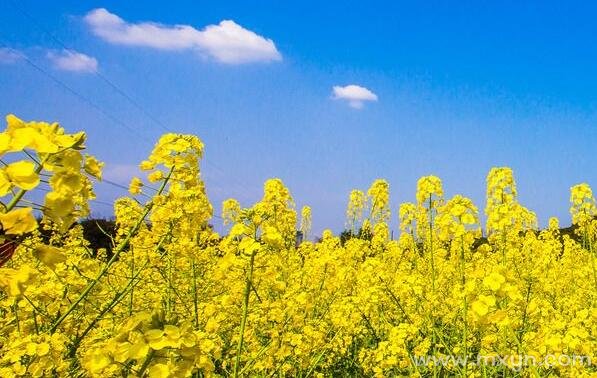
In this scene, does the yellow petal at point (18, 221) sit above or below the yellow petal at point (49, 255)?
above

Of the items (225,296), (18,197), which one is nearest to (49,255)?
(18,197)

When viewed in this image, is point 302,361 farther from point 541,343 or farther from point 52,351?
point 52,351

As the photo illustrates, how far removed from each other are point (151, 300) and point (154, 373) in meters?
2.61

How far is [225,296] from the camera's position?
2988 mm

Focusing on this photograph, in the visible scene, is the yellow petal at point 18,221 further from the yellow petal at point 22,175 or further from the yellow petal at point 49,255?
the yellow petal at point 49,255

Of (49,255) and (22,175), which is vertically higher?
(22,175)

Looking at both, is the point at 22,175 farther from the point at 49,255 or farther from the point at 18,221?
the point at 49,255

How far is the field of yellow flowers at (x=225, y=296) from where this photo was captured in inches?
51.1

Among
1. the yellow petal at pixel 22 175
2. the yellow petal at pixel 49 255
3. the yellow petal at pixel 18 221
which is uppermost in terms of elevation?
the yellow petal at pixel 22 175

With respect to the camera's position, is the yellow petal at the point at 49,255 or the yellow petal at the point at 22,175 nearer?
the yellow petal at the point at 22,175

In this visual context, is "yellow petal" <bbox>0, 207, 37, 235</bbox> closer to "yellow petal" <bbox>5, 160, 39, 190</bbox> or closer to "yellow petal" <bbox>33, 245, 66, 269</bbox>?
"yellow petal" <bbox>5, 160, 39, 190</bbox>

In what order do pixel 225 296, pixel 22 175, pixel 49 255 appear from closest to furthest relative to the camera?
pixel 22 175
pixel 49 255
pixel 225 296

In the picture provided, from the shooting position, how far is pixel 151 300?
3816 mm

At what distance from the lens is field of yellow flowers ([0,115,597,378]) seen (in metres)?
1.30
